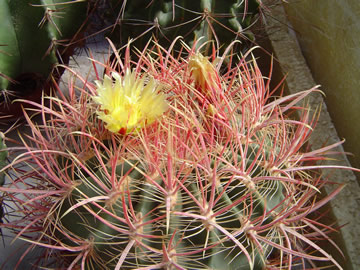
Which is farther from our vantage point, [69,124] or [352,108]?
[352,108]

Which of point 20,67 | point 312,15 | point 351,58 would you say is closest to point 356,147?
point 351,58

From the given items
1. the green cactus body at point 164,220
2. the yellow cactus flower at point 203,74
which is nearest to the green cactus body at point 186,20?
the yellow cactus flower at point 203,74

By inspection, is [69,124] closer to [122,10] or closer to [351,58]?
[122,10]

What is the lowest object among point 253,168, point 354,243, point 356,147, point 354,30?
point 354,243

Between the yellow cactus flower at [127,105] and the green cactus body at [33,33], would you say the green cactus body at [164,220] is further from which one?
the green cactus body at [33,33]

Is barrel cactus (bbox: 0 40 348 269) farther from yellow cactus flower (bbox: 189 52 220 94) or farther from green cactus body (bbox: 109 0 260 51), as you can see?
green cactus body (bbox: 109 0 260 51)

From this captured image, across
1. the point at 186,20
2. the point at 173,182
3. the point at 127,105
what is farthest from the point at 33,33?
the point at 173,182

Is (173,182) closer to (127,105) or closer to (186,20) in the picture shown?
(127,105)
